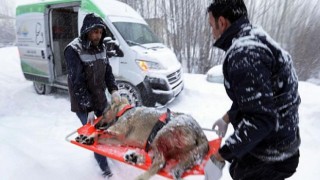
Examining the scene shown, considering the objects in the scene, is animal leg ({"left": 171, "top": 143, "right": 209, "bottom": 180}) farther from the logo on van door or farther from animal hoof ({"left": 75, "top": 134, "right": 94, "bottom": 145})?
the logo on van door

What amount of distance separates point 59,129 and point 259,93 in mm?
4288

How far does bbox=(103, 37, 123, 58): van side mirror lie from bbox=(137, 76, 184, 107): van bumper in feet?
2.66

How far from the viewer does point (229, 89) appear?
58.0 inches

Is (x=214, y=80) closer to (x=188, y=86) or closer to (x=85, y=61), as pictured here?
(x=188, y=86)

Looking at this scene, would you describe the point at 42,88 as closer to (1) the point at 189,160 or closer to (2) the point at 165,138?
(2) the point at 165,138

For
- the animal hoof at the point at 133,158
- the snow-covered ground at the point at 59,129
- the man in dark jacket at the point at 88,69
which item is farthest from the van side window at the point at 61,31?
the animal hoof at the point at 133,158

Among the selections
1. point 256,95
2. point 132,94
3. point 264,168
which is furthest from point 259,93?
point 132,94

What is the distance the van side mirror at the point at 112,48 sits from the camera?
5.47 metres

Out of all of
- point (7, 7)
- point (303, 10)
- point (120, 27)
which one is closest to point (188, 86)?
point (120, 27)

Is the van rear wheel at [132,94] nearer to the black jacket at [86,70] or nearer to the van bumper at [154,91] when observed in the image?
the van bumper at [154,91]

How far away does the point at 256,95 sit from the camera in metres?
1.26

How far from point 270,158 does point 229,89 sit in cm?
45

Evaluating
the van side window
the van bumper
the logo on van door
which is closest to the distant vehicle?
the van bumper

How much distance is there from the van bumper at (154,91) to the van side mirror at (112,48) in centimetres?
81
